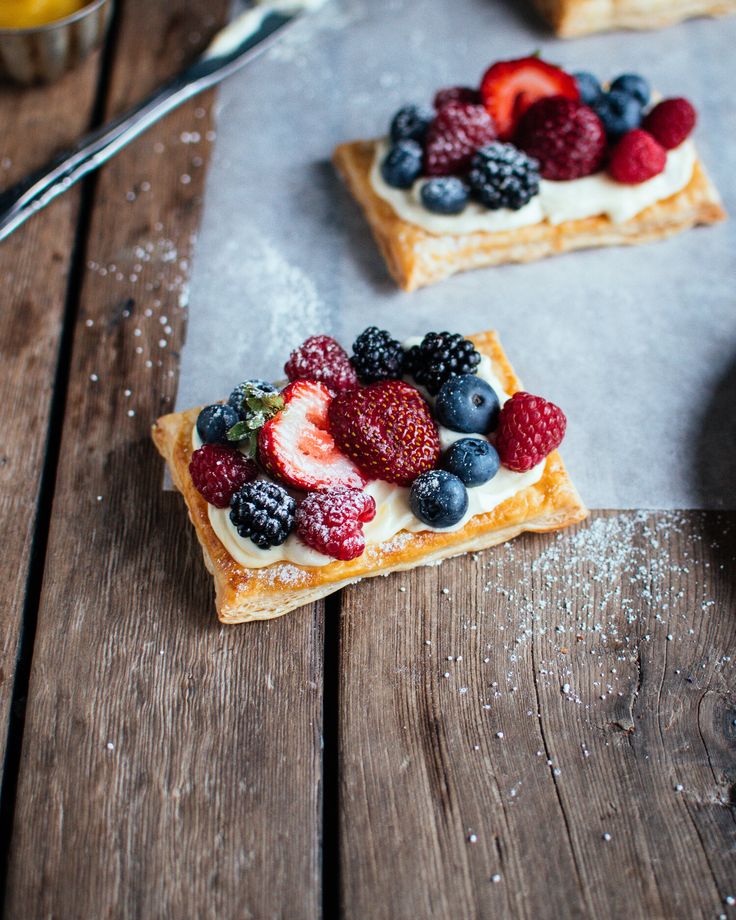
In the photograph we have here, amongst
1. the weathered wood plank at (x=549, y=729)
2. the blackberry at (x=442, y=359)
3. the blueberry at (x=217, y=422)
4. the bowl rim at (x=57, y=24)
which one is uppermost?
the bowl rim at (x=57, y=24)

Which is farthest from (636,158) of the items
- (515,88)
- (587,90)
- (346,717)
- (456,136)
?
(346,717)

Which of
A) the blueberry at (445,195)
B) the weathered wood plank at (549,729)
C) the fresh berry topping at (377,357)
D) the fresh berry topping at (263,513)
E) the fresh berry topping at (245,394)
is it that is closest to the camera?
the weathered wood plank at (549,729)

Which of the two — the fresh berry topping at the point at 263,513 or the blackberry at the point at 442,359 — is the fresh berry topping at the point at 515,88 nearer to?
the blackberry at the point at 442,359

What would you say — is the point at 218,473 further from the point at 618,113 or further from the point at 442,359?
the point at 618,113

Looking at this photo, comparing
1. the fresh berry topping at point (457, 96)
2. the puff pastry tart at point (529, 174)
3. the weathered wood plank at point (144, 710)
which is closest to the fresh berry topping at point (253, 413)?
the weathered wood plank at point (144, 710)

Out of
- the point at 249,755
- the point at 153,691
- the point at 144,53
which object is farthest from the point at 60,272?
the point at 249,755

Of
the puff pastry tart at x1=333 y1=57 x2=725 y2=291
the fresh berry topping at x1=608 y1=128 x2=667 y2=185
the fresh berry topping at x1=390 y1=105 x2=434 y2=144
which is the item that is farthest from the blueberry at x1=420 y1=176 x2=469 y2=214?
the fresh berry topping at x1=608 y1=128 x2=667 y2=185

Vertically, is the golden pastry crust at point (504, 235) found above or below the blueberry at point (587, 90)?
below
